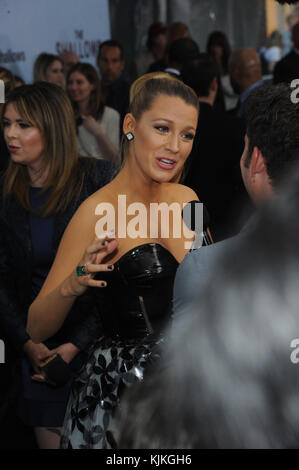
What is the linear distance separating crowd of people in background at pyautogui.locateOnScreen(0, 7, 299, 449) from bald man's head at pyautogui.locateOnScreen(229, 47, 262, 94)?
96cm

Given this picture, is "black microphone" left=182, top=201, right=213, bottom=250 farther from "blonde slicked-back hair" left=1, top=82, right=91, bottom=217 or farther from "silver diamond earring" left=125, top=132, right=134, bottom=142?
"blonde slicked-back hair" left=1, top=82, right=91, bottom=217

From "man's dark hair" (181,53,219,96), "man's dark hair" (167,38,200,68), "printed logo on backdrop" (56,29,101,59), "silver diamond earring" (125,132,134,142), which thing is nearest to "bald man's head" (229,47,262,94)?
"man's dark hair" (167,38,200,68)

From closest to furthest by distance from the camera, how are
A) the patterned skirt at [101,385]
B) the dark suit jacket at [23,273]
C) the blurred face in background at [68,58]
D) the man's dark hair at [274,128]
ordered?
the man's dark hair at [274,128] → the patterned skirt at [101,385] → the dark suit jacket at [23,273] → the blurred face in background at [68,58]

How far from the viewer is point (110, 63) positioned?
6.12m

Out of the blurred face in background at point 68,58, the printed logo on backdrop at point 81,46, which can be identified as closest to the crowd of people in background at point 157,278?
the blurred face in background at point 68,58

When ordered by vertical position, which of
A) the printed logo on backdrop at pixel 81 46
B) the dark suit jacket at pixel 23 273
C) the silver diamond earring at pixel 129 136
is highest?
the printed logo on backdrop at pixel 81 46

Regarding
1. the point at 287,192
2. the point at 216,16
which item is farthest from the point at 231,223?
the point at 216,16

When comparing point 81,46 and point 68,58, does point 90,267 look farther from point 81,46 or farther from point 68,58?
point 81,46

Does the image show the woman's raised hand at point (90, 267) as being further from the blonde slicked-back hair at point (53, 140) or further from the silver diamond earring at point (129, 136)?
the blonde slicked-back hair at point (53, 140)

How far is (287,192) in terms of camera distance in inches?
33.1

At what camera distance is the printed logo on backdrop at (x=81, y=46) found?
20.3 feet

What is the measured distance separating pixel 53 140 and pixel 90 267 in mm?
1217

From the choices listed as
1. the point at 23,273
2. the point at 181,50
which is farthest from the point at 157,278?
the point at 181,50

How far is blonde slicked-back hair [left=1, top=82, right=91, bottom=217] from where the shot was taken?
2.67m
